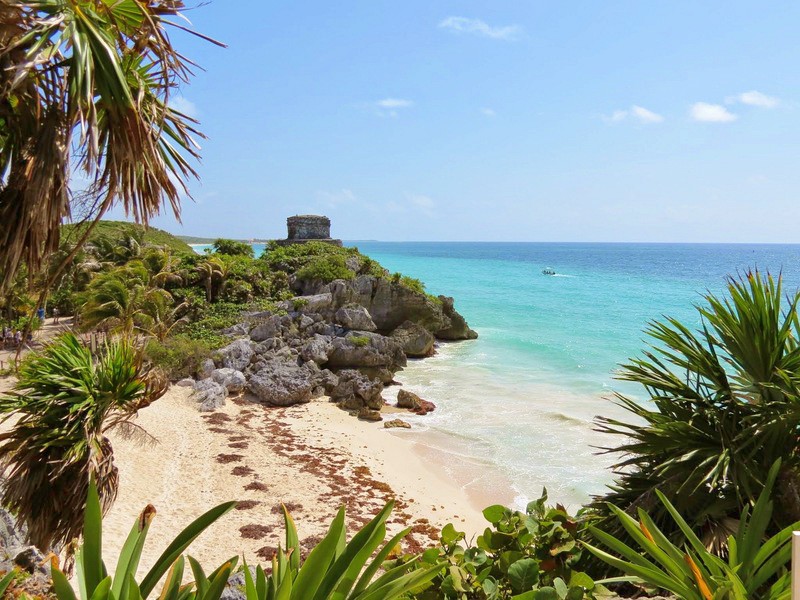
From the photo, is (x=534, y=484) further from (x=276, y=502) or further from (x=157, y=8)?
(x=157, y=8)

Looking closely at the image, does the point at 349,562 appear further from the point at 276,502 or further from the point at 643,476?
the point at 276,502

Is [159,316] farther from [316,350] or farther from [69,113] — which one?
[69,113]

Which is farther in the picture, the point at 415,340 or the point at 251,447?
the point at 415,340

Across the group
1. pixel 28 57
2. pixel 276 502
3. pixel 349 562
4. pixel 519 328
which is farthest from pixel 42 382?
pixel 519 328

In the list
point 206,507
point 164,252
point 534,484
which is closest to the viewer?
point 206,507

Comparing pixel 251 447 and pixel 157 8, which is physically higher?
pixel 157 8

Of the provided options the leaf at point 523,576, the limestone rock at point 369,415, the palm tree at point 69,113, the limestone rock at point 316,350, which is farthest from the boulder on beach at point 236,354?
the leaf at point 523,576

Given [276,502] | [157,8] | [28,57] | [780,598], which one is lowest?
[276,502]

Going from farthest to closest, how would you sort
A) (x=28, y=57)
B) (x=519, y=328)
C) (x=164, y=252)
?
(x=519, y=328)
(x=164, y=252)
(x=28, y=57)

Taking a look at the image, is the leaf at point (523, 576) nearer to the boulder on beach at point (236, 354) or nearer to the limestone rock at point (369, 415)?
the limestone rock at point (369, 415)

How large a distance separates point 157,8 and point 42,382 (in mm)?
3816

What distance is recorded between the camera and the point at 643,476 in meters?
3.90

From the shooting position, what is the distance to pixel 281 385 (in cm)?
1816

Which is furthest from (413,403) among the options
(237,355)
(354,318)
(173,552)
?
(173,552)
